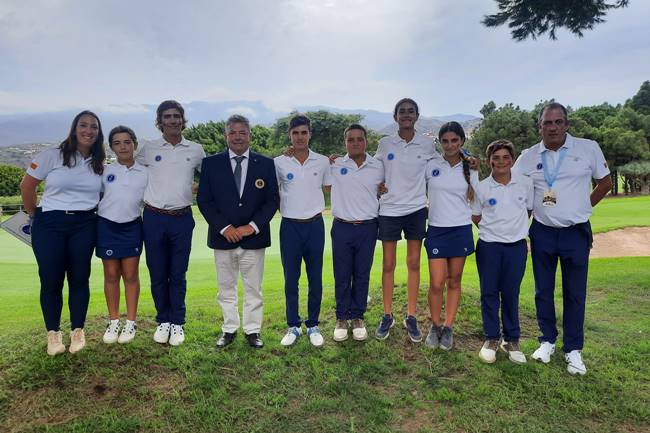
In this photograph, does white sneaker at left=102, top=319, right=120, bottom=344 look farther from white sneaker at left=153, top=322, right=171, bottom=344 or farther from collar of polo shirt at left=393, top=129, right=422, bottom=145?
collar of polo shirt at left=393, top=129, right=422, bottom=145

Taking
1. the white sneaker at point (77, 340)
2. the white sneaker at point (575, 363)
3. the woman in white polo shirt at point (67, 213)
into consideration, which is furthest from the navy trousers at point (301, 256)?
the white sneaker at point (575, 363)

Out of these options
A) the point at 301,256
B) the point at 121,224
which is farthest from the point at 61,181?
the point at 301,256

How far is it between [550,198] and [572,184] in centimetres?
25

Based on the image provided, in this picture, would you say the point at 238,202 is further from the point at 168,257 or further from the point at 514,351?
the point at 514,351

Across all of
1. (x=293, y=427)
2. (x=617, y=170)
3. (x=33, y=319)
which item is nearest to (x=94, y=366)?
(x=293, y=427)

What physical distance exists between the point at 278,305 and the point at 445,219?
2.91 meters

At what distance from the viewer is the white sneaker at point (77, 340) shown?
4284 mm

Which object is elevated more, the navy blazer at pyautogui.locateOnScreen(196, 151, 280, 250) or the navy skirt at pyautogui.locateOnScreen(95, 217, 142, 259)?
the navy blazer at pyautogui.locateOnScreen(196, 151, 280, 250)

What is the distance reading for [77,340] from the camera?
→ 4.35 meters

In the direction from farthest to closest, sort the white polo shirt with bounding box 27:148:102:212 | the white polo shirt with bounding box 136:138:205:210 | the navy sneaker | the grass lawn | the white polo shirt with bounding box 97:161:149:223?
the navy sneaker < the white polo shirt with bounding box 136:138:205:210 < the white polo shirt with bounding box 97:161:149:223 < the white polo shirt with bounding box 27:148:102:212 < the grass lawn

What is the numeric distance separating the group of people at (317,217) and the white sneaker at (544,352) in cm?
2

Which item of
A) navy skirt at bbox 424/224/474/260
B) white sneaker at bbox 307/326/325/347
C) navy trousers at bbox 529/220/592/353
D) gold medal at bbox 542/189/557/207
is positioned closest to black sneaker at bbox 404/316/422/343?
navy skirt at bbox 424/224/474/260

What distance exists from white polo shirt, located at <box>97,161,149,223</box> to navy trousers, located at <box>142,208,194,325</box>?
0.54 feet

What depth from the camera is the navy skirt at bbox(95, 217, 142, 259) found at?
172 inches
